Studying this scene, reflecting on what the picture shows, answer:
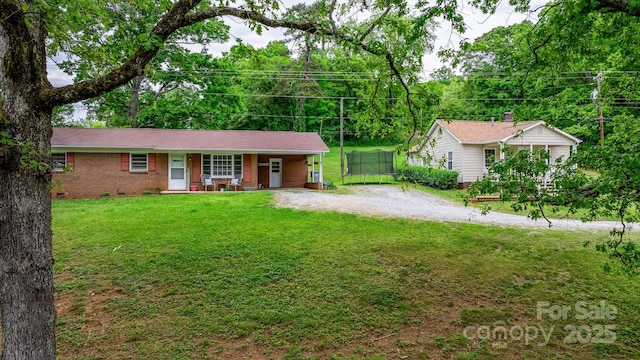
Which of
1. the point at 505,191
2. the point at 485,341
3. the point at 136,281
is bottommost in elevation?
the point at 485,341

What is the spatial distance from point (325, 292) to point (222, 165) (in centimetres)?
1371

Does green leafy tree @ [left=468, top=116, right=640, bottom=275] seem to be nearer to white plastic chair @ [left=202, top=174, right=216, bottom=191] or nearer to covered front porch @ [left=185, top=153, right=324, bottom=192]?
covered front porch @ [left=185, top=153, right=324, bottom=192]

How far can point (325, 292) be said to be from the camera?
4.79 meters

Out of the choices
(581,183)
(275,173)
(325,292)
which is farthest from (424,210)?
(275,173)

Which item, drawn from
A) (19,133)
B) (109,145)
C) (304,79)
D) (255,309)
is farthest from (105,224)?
(304,79)

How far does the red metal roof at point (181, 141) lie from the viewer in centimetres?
1498

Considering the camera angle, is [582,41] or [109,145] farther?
[109,145]

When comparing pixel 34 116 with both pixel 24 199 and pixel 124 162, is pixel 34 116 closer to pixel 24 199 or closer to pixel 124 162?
pixel 24 199

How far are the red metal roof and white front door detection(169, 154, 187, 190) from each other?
803 mm

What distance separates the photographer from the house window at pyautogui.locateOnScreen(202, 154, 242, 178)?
16984 millimetres

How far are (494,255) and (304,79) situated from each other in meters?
25.3

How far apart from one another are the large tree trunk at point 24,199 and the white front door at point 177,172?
1469 centimetres

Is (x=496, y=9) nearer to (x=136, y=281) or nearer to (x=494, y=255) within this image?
(x=494, y=255)

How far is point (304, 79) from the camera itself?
2862 centimetres
